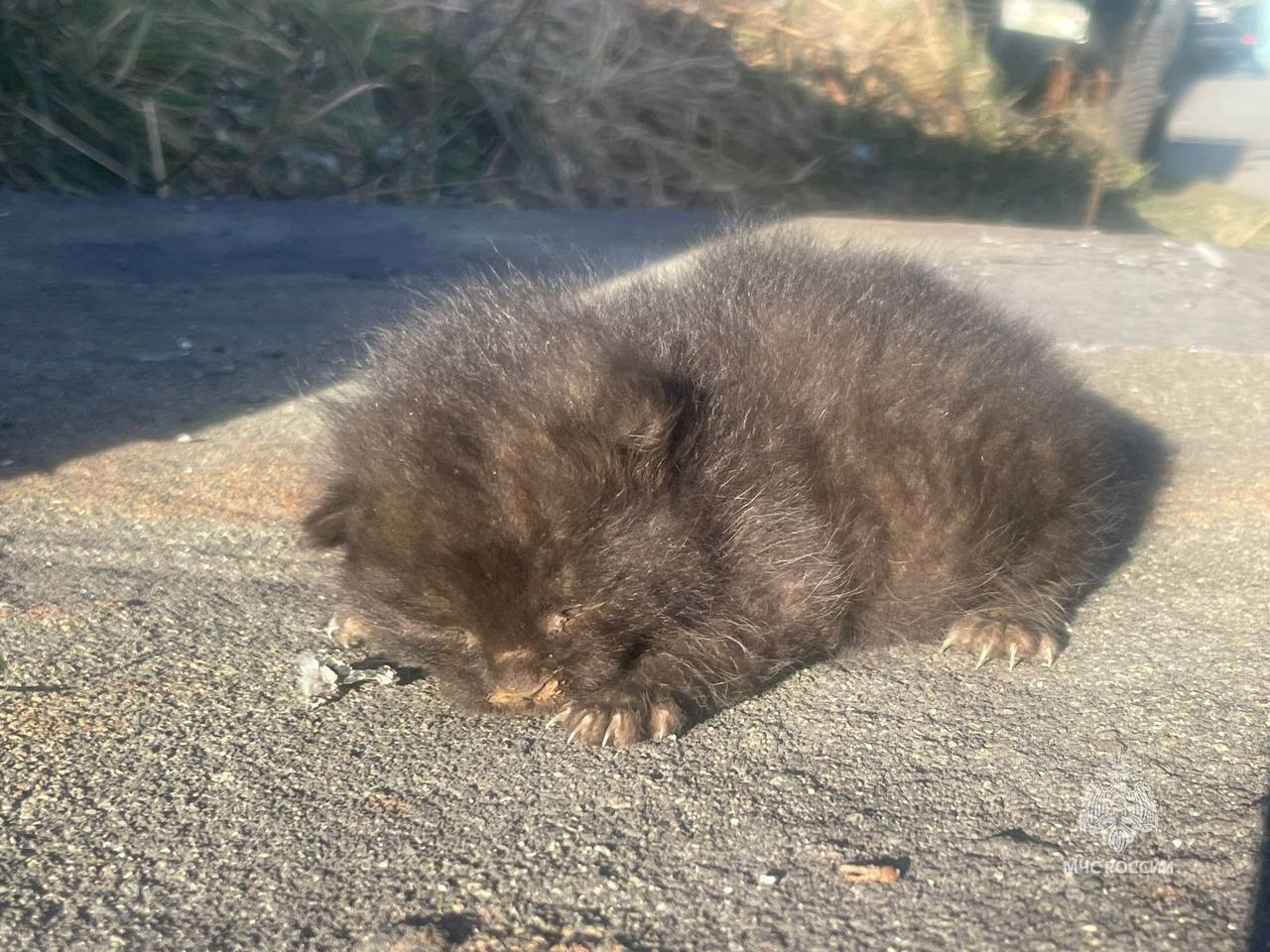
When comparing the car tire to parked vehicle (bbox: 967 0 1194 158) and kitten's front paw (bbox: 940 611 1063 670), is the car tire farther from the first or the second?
kitten's front paw (bbox: 940 611 1063 670)

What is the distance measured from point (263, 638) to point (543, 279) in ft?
4.08

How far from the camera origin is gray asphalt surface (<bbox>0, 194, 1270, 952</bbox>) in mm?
2008

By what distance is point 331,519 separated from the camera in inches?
119

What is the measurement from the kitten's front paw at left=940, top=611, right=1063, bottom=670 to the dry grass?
587cm

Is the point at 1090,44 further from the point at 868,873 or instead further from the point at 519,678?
the point at 868,873

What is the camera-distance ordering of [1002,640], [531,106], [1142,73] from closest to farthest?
[1002,640] → [531,106] → [1142,73]

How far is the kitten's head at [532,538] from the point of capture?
98.0 inches

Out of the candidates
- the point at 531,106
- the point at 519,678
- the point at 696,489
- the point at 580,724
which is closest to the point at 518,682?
Result: the point at 519,678

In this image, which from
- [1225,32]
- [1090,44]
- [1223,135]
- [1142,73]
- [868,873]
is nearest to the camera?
[868,873]

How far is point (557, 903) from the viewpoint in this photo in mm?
2041

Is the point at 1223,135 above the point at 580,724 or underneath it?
underneath

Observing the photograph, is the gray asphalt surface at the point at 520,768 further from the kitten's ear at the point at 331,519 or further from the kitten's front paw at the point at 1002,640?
the kitten's ear at the point at 331,519

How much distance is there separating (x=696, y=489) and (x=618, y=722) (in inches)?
20.9

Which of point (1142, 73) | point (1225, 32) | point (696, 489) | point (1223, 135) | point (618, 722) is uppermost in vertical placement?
point (696, 489)
